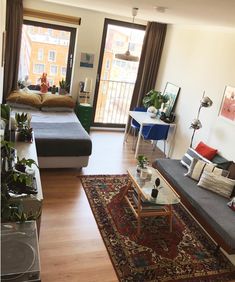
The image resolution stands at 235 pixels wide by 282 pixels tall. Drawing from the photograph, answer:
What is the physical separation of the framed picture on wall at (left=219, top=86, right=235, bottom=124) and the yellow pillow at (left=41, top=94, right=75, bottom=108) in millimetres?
2753

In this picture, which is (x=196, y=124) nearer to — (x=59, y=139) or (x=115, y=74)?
(x=59, y=139)

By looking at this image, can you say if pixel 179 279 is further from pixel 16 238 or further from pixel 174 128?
pixel 174 128

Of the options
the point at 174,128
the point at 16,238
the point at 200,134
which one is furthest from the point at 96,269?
the point at 174,128

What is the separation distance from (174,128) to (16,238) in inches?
166

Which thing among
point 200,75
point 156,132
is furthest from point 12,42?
point 200,75

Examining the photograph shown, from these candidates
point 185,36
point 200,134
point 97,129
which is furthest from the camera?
point 97,129

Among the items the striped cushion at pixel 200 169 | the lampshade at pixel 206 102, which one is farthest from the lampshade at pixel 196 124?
the striped cushion at pixel 200 169

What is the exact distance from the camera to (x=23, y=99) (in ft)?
17.1

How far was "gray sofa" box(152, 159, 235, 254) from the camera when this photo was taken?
118 inches

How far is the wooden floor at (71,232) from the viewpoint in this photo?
2.65m

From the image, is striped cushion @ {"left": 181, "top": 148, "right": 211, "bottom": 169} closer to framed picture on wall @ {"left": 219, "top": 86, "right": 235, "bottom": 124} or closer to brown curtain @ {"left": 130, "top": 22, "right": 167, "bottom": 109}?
framed picture on wall @ {"left": 219, "top": 86, "right": 235, "bottom": 124}

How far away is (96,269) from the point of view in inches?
107

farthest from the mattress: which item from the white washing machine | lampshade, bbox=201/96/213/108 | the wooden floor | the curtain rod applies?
the white washing machine

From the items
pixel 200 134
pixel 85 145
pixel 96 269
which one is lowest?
pixel 96 269
